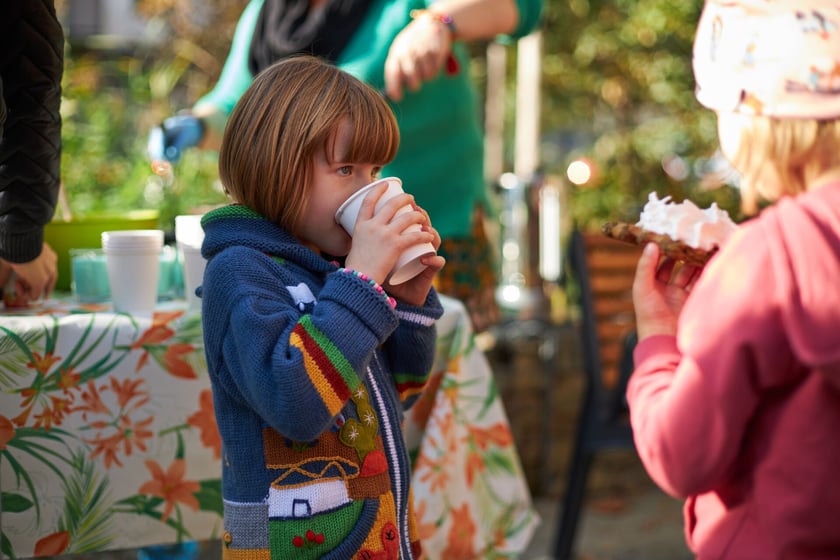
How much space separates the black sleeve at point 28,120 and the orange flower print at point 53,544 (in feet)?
1.74

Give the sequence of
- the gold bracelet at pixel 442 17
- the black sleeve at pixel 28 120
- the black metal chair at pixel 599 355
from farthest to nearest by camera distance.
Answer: the black metal chair at pixel 599 355
the gold bracelet at pixel 442 17
the black sleeve at pixel 28 120

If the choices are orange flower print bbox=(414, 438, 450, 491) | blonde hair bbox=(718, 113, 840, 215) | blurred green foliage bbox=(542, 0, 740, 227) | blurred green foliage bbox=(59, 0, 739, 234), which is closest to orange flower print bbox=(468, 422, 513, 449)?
orange flower print bbox=(414, 438, 450, 491)

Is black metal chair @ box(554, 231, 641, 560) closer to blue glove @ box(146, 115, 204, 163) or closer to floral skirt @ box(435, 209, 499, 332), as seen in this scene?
floral skirt @ box(435, 209, 499, 332)

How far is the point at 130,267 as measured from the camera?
1933 millimetres

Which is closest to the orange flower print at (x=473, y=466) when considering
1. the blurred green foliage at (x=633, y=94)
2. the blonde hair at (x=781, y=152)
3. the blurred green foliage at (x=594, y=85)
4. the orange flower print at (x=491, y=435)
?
the orange flower print at (x=491, y=435)

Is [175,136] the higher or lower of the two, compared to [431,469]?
higher

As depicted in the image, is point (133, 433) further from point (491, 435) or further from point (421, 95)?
point (421, 95)

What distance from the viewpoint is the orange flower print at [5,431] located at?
1.80 m

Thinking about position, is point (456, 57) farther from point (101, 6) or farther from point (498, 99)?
point (101, 6)

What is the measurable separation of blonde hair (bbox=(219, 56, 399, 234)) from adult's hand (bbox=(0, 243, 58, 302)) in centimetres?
68

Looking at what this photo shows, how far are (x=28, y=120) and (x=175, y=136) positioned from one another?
76 cm

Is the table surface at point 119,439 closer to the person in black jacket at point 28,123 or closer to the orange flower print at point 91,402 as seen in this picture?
the orange flower print at point 91,402

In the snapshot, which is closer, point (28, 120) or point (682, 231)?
point (682, 231)

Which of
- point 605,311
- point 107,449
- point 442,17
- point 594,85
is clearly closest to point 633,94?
point 594,85
